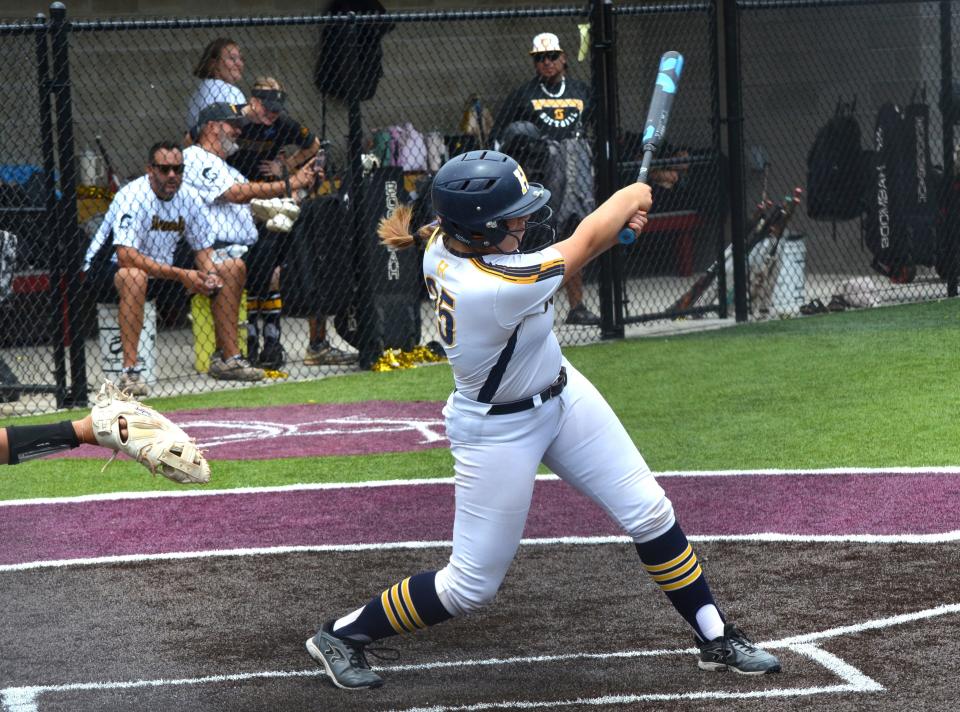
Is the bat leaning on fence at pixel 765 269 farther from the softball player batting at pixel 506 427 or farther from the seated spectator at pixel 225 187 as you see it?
the softball player batting at pixel 506 427

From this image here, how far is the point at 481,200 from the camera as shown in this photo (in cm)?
468

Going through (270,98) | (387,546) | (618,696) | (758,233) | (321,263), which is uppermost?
(270,98)

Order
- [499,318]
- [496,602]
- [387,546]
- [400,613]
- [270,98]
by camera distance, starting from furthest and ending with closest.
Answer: [270,98], [387,546], [496,602], [400,613], [499,318]

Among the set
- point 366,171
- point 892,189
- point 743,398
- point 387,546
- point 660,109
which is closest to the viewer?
point 660,109

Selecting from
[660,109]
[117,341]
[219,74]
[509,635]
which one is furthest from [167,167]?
[509,635]

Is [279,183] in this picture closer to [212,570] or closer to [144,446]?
[212,570]

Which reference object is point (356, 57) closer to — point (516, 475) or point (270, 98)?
point (270, 98)

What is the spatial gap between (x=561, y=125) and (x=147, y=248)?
3606 millimetres

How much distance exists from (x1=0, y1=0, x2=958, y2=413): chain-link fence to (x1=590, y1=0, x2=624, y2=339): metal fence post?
2cm

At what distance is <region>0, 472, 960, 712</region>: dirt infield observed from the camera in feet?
15.9

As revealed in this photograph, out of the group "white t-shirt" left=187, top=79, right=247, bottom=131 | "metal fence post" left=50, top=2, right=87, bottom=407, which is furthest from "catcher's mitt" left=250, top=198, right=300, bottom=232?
"metal fence post" left=50, top=2, right=87, bottom=407

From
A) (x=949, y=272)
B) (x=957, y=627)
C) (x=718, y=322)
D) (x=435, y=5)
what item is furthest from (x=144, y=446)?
(x=435, y=5)

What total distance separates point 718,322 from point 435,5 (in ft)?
19.3

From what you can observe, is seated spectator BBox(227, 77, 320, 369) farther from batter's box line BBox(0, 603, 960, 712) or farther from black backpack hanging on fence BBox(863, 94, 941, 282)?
batter's box line BBox(0, 603, 960, 712)
